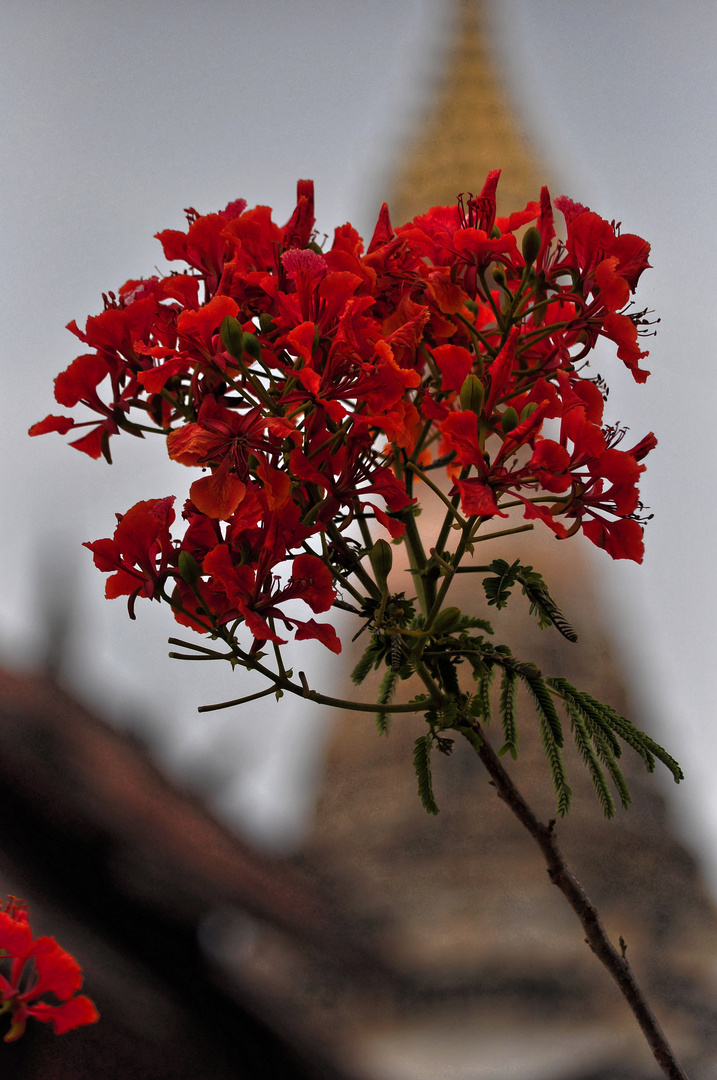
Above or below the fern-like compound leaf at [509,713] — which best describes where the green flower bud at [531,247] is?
above

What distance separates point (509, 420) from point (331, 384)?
0.15m

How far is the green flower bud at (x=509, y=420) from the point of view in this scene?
2.20 feet

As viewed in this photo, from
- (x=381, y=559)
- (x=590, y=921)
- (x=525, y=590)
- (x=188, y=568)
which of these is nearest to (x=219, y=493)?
(x=188, y=568)

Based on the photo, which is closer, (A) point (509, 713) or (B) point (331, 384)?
(B) point (331, 384)

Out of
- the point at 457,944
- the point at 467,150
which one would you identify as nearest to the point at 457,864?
the point at 457,944

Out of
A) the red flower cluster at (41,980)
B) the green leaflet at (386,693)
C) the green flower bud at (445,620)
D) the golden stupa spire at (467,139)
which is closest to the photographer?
the red flower cluster at (41,980)

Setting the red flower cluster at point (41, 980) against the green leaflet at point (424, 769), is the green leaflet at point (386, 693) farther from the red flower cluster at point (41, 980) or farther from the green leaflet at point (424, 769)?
the red flower cluster at point (41, 980)

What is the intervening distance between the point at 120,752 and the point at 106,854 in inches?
20.8

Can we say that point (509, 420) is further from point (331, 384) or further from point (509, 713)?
point (509, 713)

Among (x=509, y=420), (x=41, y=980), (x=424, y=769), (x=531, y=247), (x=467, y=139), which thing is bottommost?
(x=41, y=980)

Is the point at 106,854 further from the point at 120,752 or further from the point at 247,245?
the point at 247,245

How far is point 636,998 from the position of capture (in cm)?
78

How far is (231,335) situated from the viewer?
62 cm

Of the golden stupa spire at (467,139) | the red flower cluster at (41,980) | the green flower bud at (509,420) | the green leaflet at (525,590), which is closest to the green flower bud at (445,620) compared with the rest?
the green leaflet at (525,590)
